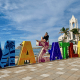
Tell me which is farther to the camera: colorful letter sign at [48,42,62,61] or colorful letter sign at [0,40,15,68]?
colorful letter sign at [48,42,62,61]

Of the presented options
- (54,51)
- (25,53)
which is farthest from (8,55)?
(54,51)

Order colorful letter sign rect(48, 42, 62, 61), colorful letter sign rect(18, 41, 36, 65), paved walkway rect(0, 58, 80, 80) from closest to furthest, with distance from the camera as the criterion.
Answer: paved walkway rect(0, 58, 80, 80) → colorful letter sign rect(18, 41, 36, 65) → colorful letter sign rect(48, 42, 62, 61)

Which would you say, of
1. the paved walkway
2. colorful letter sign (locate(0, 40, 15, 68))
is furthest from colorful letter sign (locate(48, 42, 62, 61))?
colorful letter sign (locate(0, 40, 15, 68))

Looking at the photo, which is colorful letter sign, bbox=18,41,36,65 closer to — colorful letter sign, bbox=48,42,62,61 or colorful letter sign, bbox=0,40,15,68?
colorful letter sign, bbox=0,40,15,68

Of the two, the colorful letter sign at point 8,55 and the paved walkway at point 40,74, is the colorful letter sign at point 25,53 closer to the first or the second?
the colorful letter sign at point 8,55

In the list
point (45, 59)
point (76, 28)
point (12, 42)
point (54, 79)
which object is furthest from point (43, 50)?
point (76, 28)

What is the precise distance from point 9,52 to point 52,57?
6546mm

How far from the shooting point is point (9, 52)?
1007 cm

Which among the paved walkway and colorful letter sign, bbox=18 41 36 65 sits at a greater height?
colorful letter sign, bbox=18 41 36 65

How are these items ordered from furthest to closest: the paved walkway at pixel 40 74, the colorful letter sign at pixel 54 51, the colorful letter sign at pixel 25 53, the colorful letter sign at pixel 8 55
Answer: the colorful letter sign at pixel 54 51 → the colorful letter sign at pixel 25 53 → the colorful letter sign at pixel 8 55 → the paved walkway at pixel 40 74

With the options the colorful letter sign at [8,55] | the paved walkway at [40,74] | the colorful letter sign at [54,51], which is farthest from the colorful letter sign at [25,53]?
the colorful letter sign at [54,51]

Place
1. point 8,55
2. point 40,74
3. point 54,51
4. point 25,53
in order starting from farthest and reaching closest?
point 54,51
point 25,53
point 8,55
point 40,74

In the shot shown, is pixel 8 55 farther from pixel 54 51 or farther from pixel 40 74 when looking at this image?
pixel 54 51

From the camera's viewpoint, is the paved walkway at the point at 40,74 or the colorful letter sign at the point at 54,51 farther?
the colorful letter sign at the point at 54,51
